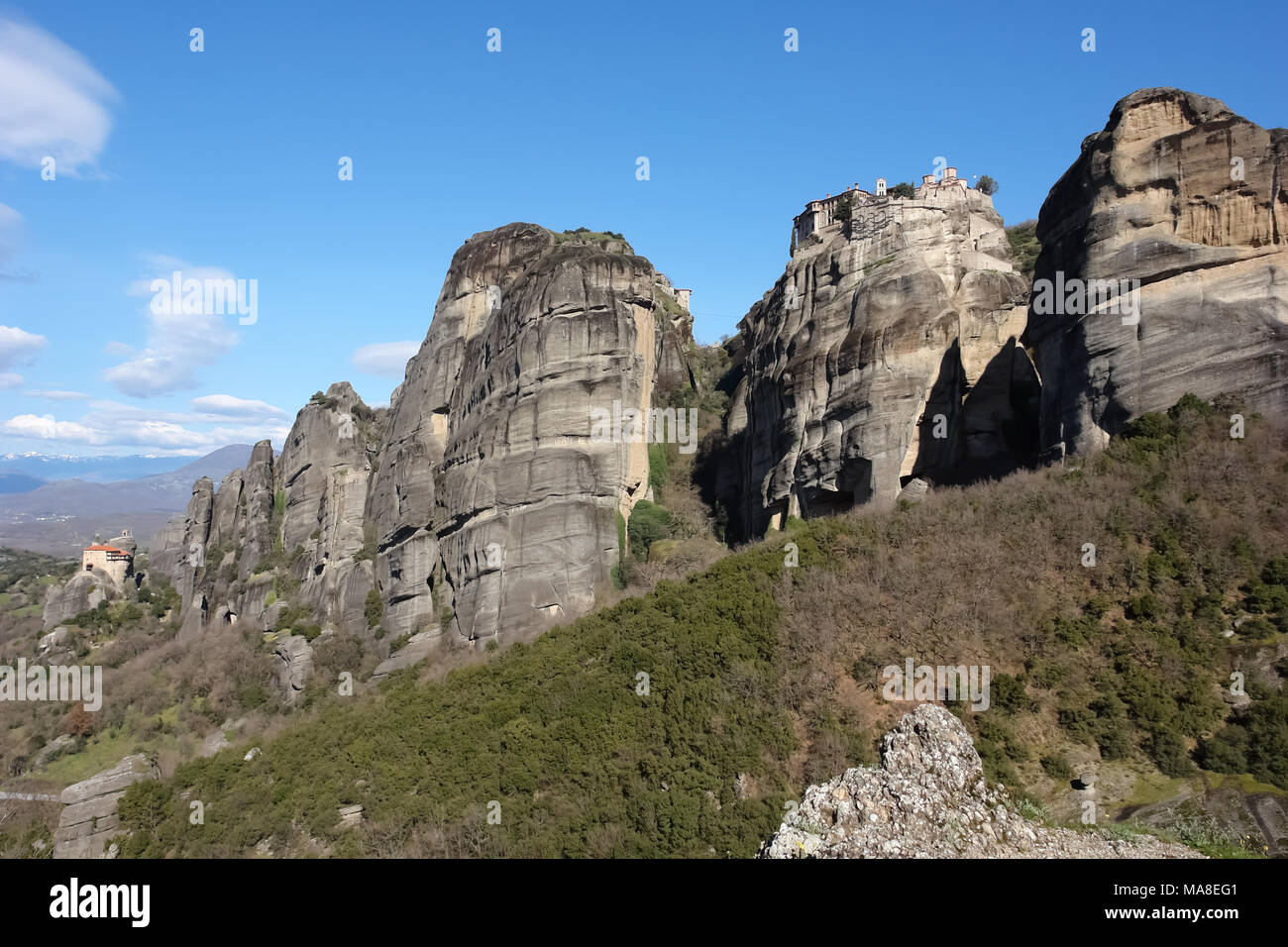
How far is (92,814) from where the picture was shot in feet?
64.6

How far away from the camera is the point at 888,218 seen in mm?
31016

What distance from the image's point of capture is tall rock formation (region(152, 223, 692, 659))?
32.2 metres

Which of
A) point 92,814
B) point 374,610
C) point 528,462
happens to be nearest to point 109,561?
point 374,610

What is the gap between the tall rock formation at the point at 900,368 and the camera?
26.8m

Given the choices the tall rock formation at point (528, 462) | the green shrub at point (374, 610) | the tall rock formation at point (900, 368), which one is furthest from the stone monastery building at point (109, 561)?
the tall rock formation at point (900, 368)

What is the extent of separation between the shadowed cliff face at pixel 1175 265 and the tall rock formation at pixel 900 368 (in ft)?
13.7

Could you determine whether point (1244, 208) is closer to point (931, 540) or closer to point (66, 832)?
point (931, 540)

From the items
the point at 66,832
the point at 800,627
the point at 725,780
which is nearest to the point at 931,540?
the point at 800,627
